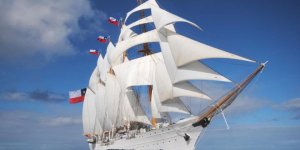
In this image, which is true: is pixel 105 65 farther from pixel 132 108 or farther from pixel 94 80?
pixel 132 108

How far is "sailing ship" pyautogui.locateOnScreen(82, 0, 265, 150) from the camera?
41.0 metres

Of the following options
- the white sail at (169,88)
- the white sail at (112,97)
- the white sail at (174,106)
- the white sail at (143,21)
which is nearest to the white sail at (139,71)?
the white sail at (169,88)

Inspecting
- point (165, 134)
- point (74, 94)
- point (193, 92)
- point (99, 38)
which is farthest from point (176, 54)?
point (74, 94)

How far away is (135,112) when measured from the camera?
57438 mm

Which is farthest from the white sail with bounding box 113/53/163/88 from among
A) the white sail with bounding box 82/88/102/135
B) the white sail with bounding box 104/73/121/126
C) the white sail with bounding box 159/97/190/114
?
the white sail with bounding box 82/88/102/135

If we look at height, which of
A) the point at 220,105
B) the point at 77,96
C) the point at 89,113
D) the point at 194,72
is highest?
the point at 77,96

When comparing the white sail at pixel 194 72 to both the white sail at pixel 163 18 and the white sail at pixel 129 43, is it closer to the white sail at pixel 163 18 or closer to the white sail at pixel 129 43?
the white sail at pixel 163 18

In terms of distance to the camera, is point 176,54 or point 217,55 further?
point 176,54

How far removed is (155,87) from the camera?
47562 mm

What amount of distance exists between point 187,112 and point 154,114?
620 cm

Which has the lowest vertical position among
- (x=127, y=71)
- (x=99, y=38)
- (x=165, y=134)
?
(x=165, y=134)

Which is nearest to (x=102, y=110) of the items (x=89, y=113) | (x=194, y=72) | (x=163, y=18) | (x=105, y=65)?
(x=105, y=65)

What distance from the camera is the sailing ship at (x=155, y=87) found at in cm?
4097

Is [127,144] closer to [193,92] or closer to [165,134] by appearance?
[165,134]
